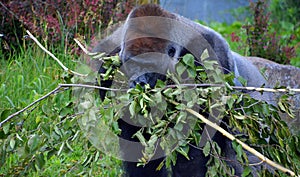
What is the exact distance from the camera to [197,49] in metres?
3.17

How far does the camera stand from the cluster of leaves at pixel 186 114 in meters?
2.79

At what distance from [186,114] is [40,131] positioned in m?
0.87

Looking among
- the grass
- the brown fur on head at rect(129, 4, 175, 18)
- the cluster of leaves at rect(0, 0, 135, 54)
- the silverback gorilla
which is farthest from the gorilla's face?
the cluster of leaves at rect(0, 0, 135, 54)

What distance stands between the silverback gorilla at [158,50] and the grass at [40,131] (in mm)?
280

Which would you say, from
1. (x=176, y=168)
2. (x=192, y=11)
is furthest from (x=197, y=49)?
(x=192, y=11)

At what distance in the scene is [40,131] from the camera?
3199mm

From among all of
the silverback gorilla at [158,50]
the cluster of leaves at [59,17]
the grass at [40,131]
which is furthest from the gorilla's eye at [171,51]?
the cluster of leaves at [59,17]

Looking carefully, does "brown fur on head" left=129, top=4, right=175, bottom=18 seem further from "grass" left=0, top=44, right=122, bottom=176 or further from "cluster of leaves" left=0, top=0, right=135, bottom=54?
Answer: "cluster of leaves" left=0, top=0, right=135, bottom=54

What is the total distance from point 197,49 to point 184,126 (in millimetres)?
478

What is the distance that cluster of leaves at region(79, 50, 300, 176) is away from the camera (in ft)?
9.16

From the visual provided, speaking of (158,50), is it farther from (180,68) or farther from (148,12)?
(148,12)

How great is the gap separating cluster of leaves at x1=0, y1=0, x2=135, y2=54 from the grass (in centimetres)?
24

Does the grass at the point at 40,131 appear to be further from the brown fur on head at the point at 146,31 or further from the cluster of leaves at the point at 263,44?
the cluster of leaves at the point at 263,44

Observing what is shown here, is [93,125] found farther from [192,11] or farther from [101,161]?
[192,11]
